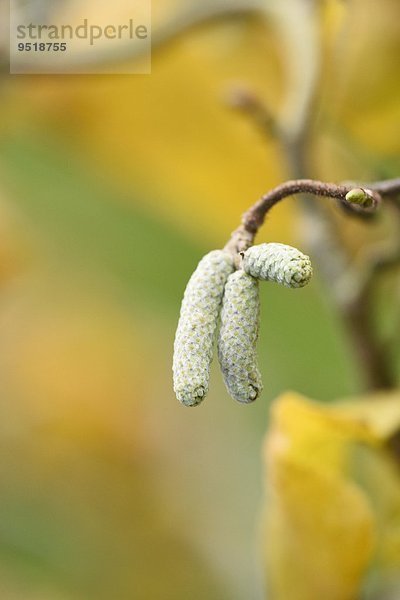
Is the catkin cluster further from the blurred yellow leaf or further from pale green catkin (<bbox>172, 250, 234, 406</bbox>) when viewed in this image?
the blurred yellow leaf

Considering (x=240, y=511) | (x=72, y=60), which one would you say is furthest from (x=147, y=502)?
(x=72, y=60)

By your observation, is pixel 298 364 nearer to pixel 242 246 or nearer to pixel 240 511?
pixel 240 511
